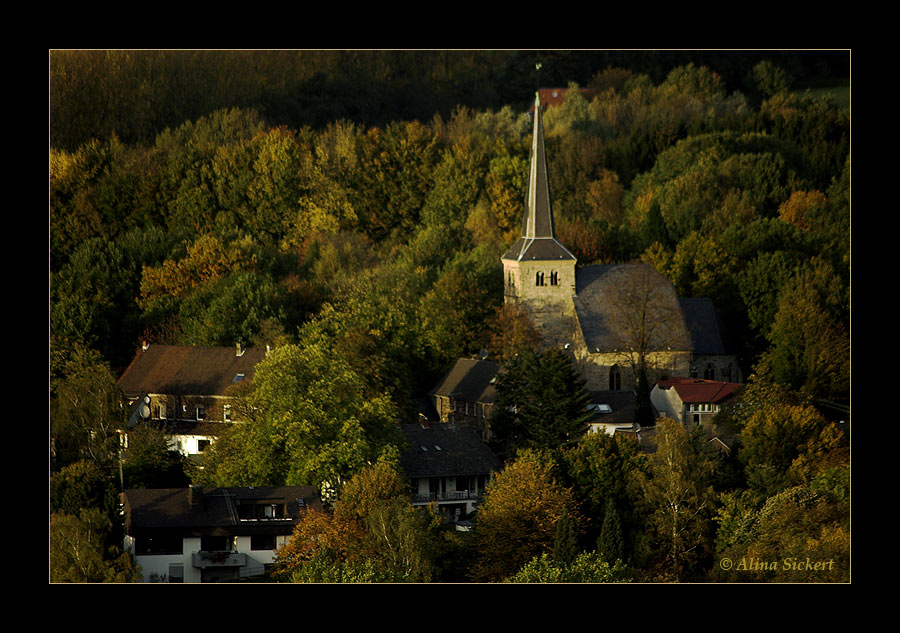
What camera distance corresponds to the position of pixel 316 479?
49281 millimetres

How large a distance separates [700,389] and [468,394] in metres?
7.89

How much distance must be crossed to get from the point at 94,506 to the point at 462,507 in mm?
11961

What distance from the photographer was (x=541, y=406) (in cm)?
5328

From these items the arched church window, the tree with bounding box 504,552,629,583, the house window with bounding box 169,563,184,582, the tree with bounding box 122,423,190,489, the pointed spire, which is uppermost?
the pointed spire

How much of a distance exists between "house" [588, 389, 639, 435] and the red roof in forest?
144 cm

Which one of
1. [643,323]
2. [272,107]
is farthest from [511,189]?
[643,323]

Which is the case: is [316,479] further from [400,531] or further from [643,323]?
[643,323]

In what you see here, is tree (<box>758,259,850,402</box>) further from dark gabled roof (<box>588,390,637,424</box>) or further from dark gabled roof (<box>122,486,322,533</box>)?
dark gabled roof (<box>122,486,322,533</box>)

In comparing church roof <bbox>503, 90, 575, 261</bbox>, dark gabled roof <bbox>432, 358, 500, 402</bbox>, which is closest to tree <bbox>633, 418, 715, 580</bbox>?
dark gabled roof <bbox>432, 358, 500, 402</bbox>

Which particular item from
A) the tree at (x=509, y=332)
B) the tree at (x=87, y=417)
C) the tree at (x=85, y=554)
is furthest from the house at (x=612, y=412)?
the tree at (x=85, y=554)

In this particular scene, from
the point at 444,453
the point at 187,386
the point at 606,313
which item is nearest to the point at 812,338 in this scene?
the point at 606,313

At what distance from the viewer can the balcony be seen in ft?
152

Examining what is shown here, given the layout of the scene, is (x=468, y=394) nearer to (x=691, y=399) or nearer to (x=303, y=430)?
(x=691, y=399)

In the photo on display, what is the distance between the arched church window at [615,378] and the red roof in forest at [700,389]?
3295mm
